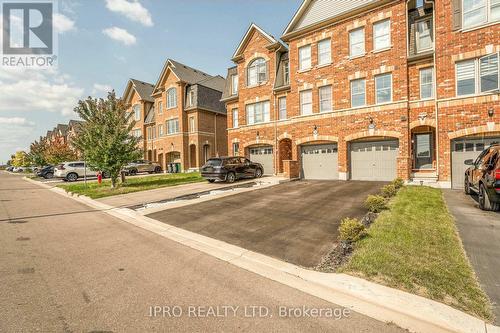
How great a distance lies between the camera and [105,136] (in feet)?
52.0

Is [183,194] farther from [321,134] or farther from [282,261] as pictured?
[321,134]

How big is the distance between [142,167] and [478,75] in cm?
3263

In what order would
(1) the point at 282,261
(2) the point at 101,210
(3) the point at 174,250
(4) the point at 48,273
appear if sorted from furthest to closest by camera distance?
(2) the point at 101,210 → (3) the point at 174,250 → (1) the point at 282,261 → (4) the point at 48,273

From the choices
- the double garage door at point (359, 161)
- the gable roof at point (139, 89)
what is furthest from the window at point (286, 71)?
the gable roof at point (139, 89)

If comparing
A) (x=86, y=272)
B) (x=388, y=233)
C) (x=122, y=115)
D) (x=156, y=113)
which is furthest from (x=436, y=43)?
(x=156, y=113)

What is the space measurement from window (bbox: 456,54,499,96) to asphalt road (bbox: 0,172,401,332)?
14603mm

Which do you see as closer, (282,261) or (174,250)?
(282,261)

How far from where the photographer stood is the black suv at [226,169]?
54.6ft

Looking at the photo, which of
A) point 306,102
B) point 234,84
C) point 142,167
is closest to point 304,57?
point 306,102

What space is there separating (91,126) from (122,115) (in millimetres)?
1942

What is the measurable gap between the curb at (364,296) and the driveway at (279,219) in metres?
0.45

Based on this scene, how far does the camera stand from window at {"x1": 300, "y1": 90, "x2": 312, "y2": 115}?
1835 centimetres

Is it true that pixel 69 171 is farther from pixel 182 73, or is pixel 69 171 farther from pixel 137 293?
pixel 137 293

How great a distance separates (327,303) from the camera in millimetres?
3572
